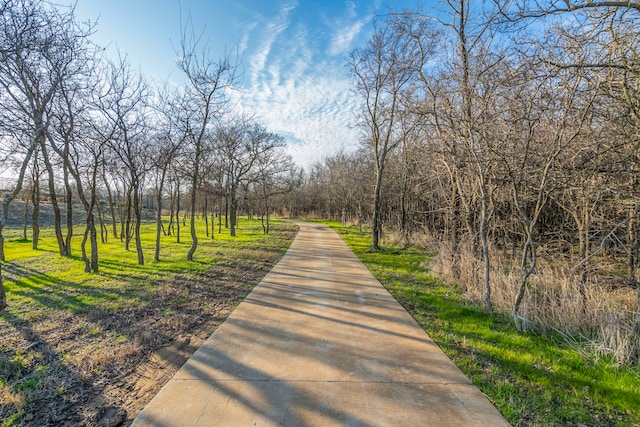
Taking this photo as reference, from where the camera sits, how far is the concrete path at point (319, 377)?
2406 mm

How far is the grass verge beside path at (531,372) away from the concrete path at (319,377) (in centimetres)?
24

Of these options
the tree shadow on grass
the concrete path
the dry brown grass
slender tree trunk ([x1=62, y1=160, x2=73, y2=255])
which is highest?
slender tree trunk ([x1=62, y1=160, x2=73, y2=255])

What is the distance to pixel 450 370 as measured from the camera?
321 cm

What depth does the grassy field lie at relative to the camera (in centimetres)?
275

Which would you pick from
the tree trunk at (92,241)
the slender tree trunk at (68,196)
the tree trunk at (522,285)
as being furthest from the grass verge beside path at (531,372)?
the slender tree trunk at (68,196)

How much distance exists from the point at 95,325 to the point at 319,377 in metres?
3.89

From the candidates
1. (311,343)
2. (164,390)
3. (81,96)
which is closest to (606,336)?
(311,343)

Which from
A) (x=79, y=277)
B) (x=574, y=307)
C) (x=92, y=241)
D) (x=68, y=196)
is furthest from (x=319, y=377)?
(x=68, y=196)

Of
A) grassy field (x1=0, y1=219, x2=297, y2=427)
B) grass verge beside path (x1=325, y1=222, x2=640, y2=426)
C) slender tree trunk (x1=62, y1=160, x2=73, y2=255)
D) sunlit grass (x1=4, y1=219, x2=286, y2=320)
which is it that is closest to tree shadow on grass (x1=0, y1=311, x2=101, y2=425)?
grassy field (x1=0, y1=219, x2=297, y2=427)

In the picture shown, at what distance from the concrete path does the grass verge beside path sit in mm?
242

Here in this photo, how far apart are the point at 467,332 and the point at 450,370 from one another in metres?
1.33

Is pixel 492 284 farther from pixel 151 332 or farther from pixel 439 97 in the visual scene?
pixel 151 332

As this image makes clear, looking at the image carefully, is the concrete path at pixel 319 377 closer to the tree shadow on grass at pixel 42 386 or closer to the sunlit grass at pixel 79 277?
the tree shadow on grass at pixel 42 386

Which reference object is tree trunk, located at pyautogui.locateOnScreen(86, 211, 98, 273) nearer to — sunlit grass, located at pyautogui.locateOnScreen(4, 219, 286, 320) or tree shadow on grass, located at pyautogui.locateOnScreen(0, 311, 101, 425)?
sunlit grass, located at pyautogui.locateOnScreen(4, 219, 286, 320)
